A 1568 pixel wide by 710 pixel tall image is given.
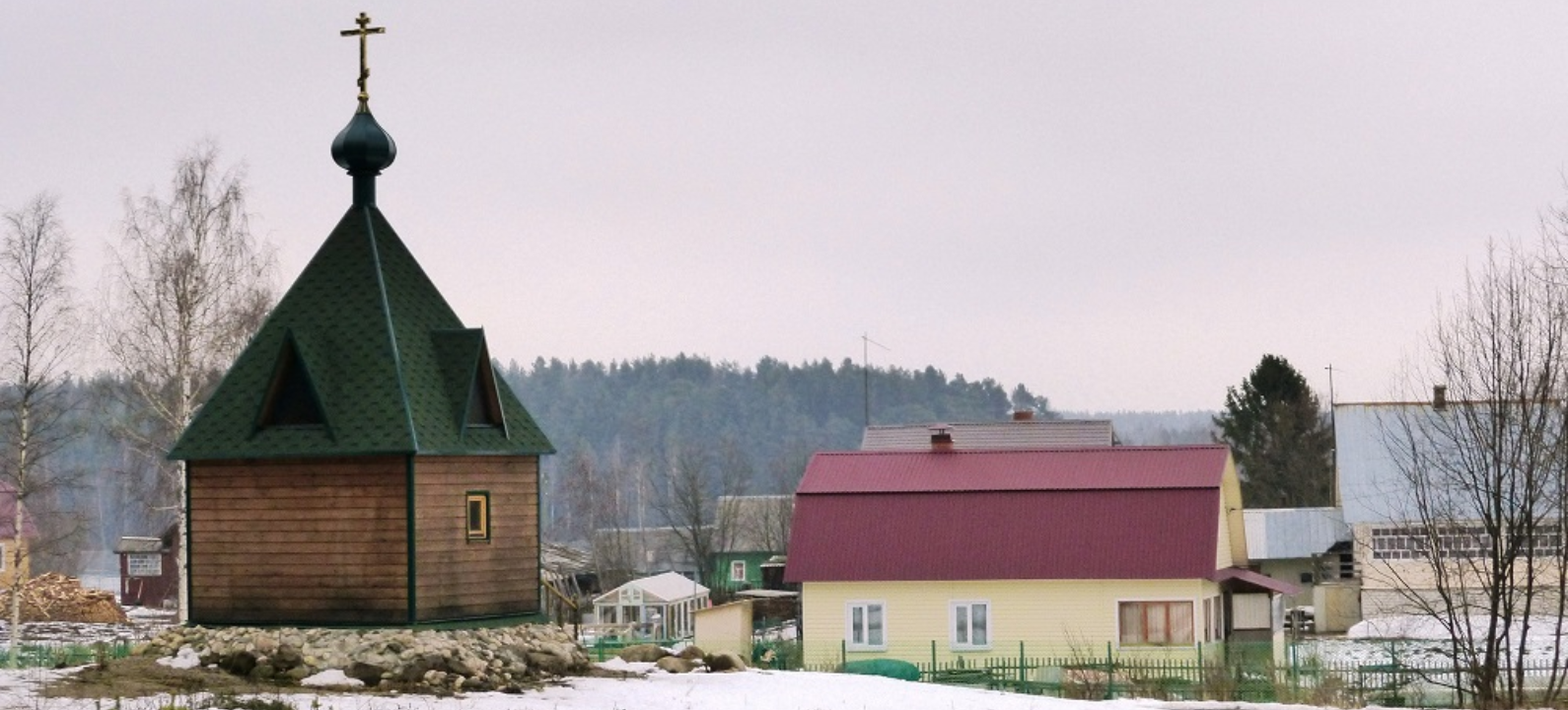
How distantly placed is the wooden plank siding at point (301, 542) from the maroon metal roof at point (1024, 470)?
1870 cm

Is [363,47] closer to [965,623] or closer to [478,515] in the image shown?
[478,515]

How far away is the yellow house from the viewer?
41156mm

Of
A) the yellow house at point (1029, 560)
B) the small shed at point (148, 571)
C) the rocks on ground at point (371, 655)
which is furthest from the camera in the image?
the small shed at point (148, 571)

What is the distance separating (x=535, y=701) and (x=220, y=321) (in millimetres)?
20129

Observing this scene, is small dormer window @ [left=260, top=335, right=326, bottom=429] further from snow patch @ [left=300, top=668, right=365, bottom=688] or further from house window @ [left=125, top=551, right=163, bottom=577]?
house window @ [left=125, top=551, right=163, bottom=577]

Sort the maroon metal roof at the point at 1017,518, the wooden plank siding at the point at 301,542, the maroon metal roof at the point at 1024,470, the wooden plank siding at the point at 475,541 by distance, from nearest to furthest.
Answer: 1. the wooden plank siding at the point at 301,542
2. the wooden plank siding at the point at 475,541
3. the maroon metal roof at the point at 1017,518
4. the maroon metal roof at the point at 1024,470

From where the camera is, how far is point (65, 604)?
206ft

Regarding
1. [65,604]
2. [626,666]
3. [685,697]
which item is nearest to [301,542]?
[626,666]

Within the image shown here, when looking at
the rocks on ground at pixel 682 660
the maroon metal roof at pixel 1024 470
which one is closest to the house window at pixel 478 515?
the rocks on ground at pixel 682 660

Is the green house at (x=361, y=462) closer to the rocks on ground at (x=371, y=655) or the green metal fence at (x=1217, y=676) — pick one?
the rocks on ground at (x=371, y=655)

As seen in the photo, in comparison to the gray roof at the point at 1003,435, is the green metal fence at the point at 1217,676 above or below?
below

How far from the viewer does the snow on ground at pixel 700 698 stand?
23.3 m

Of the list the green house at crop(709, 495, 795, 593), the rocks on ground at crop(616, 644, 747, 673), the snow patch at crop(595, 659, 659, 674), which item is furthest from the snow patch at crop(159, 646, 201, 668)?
the green house at crop(709, 495, 795, 593)

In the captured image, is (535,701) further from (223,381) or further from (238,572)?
(223,381)
